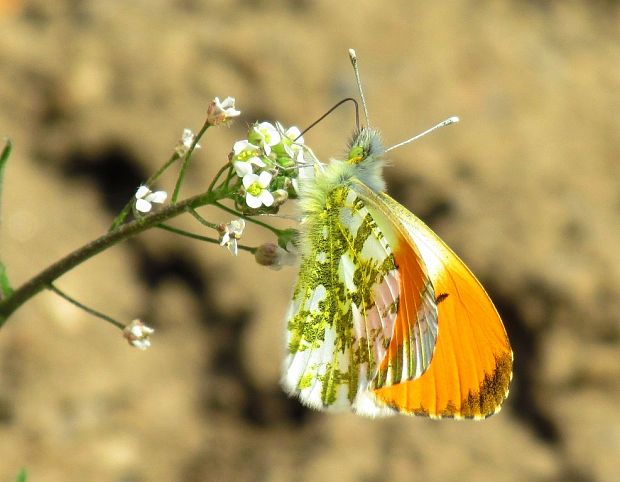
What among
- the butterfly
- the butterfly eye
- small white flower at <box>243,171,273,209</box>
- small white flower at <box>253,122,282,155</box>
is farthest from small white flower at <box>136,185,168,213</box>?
the butterfly eye

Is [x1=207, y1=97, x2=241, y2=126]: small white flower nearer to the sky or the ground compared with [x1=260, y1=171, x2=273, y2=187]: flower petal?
nearer to the sky

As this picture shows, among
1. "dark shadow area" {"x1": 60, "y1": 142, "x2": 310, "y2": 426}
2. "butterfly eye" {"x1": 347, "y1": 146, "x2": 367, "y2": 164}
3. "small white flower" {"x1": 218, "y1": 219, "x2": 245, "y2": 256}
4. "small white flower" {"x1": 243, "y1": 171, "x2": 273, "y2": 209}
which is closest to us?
"small white flower" {"x1": 243, "y1": 171, "x2": 273, "y2": 209}

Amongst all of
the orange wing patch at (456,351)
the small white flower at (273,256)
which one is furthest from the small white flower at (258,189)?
the orange wing patch at (456,351)

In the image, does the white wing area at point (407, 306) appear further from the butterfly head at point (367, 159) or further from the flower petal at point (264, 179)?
the flower petal at point (264, 179)

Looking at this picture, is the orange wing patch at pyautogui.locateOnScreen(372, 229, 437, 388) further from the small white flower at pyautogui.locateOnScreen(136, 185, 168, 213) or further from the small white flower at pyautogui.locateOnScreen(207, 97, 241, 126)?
the small white flower at pyautogui.locateOnScreen(136, 185, 168, 213)

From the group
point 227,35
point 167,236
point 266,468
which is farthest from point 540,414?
point 227,35

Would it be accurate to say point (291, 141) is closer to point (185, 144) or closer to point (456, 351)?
point (185, 144)
